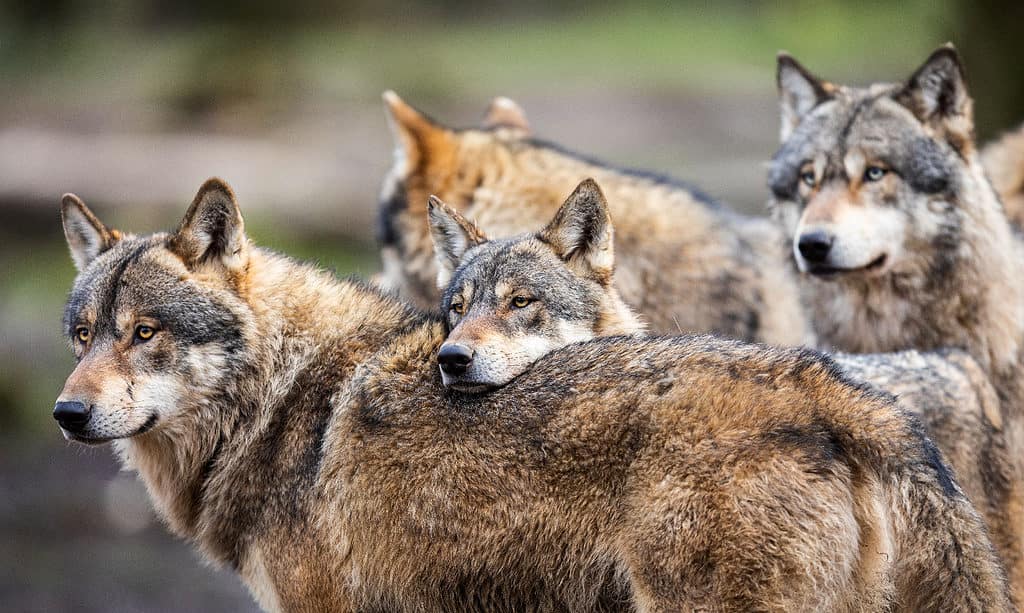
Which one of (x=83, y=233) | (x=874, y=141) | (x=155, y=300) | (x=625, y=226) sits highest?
(x=874, y=141)

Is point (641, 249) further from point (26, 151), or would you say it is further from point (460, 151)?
point (26, 151)

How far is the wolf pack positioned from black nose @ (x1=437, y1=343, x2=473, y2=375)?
16 mm

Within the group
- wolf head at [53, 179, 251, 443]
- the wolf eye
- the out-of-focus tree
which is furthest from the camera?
the out-of-focus tree

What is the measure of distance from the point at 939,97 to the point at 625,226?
2.14 metres

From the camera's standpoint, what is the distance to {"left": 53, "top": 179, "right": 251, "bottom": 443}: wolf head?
4.96m

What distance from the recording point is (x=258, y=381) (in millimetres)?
5281

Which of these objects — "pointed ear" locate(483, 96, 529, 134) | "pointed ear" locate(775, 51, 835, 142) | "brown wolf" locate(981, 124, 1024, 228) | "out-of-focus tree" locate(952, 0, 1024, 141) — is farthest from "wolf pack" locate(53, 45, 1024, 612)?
"out-of-focus tree" locate(952, 0, 1024, 141)

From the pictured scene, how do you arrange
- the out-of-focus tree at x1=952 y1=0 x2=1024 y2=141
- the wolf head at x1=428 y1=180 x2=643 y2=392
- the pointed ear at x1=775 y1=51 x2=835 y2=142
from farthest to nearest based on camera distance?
the out-of-focus tree at x1=952 y1=0 x2=1024 y2=141 < the pointed ear at x1=775 y1=51 x2=835 y2=142 < the wolf head at x1=428 y1=180 x2=643 y2=392

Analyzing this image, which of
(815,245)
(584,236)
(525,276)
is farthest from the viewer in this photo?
(815,245)

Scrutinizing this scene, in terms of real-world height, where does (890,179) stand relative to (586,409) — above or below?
above

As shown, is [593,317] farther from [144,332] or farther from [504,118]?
[504,118]

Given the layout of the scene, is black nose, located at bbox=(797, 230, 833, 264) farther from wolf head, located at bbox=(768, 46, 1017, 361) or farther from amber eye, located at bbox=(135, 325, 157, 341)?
amber eye, located at bbox=(135, 325, 157, 341)

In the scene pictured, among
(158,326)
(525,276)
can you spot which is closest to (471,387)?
(525,276)

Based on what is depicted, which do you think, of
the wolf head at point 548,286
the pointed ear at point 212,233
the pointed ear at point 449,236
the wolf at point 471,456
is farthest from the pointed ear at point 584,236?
the pointed ear at point 212,233
